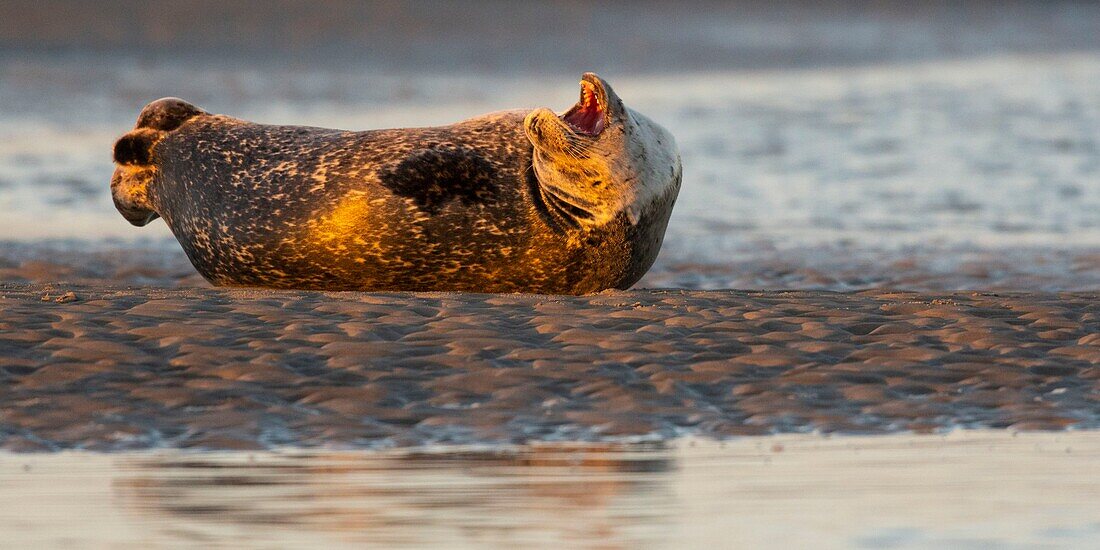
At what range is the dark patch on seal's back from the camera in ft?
29.4

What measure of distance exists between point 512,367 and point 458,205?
133 centimetres

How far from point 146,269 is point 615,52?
19226 millimetres

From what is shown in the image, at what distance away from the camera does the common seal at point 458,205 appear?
897 centimetres

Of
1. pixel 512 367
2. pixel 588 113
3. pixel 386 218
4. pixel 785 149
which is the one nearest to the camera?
pixel 512 367

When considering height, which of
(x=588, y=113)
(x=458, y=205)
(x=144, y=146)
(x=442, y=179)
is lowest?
(x=458, y=205)

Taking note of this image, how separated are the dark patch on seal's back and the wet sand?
0.42 metres

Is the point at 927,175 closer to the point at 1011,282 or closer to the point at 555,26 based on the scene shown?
the point at 1011,282

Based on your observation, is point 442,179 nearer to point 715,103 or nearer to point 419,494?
point 419,494

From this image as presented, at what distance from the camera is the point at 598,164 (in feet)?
29.6

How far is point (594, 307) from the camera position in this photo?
8.76 metres

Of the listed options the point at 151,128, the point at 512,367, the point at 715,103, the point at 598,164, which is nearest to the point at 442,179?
the point at 598,164

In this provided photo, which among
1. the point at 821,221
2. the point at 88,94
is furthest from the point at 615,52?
the point at 821,221

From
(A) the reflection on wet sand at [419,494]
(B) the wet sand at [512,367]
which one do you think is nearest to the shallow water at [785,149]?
(B) the wet sand at [512,367]

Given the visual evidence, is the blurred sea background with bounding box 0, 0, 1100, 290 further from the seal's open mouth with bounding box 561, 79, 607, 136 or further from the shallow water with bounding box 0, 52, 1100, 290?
the seal's open mouth with bounding box 561, 79, 607, 136
